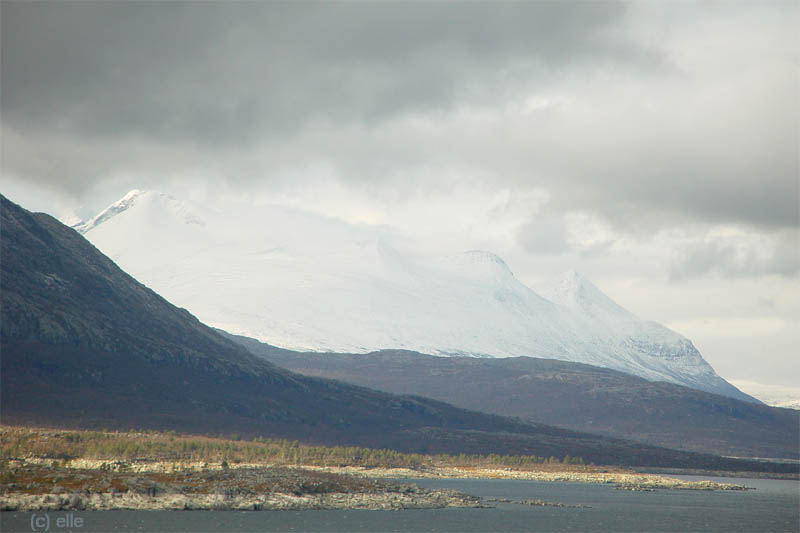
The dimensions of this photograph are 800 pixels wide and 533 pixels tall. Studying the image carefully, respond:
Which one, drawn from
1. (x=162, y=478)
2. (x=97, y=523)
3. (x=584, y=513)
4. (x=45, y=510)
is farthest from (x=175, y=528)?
(x=584, y=513)

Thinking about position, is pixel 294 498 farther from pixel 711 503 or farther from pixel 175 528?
pixel 711 503

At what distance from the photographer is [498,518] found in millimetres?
137875

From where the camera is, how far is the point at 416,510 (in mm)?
145375
